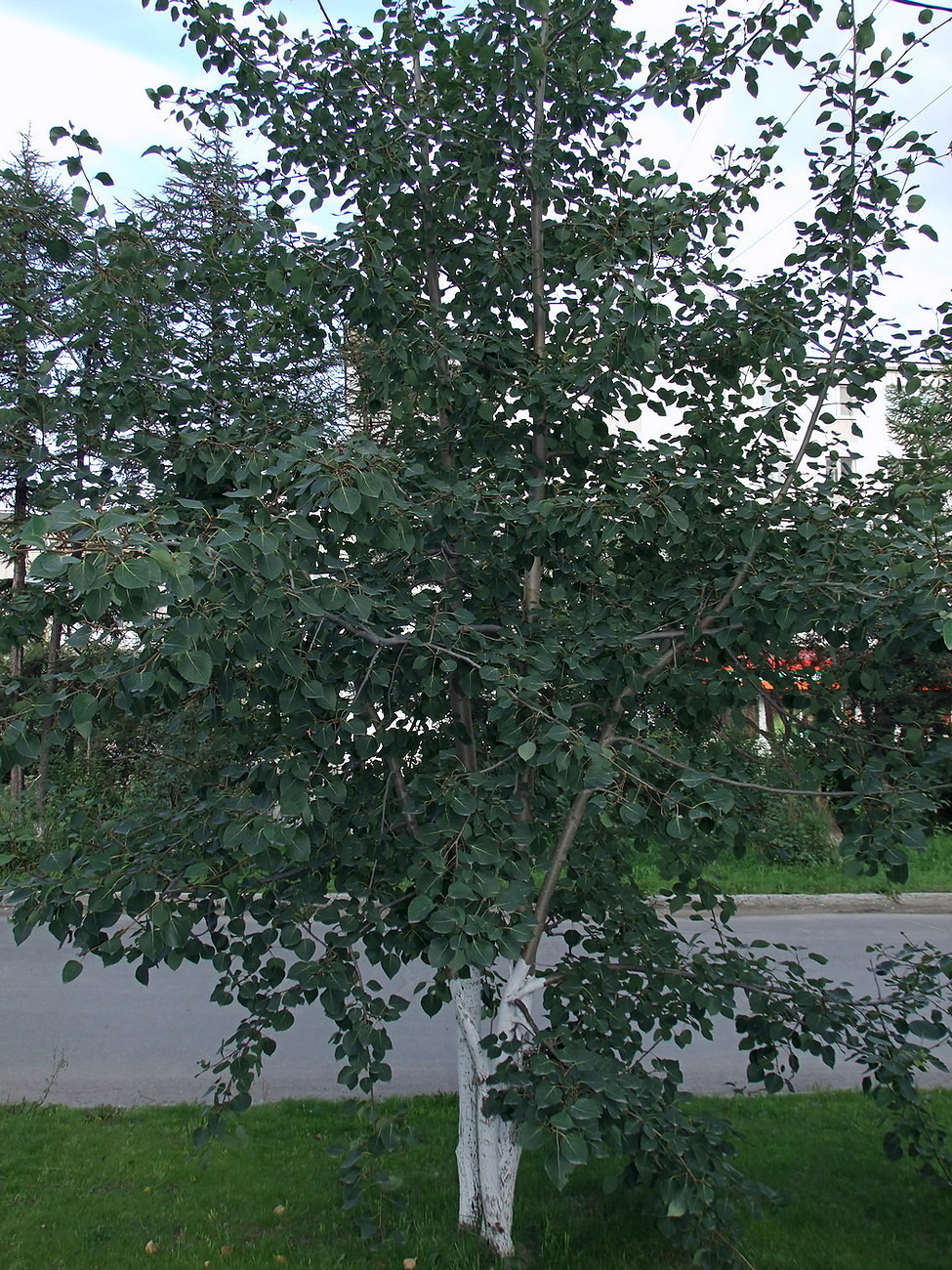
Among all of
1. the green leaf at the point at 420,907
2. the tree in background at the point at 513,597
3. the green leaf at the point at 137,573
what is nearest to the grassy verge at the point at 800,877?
the tree in background at the point at 513,597

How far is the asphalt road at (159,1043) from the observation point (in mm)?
5762

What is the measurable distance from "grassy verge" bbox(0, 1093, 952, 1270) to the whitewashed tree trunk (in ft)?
0.30

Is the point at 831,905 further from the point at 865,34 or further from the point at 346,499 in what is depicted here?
the point at 346,499

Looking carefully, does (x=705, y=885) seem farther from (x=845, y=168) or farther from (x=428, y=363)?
(x=845, y=168)

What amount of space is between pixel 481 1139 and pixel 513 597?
180 cm

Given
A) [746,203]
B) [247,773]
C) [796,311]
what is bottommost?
[247,773]

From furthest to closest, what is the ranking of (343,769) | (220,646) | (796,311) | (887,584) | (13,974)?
(13,974)
(796,311)
(343,769)
(887,584)
(220,646)

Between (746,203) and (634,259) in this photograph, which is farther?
(746,203)

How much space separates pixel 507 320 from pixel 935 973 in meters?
2.66

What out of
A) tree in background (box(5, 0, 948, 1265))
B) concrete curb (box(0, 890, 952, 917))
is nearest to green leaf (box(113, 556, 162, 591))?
tree in background (box(5, 0, 948, 1265))

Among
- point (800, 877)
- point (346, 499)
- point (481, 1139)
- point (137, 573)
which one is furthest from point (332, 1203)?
point (800, 877)

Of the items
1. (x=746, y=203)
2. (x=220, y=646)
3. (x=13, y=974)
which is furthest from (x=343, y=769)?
(x=13, y=974)

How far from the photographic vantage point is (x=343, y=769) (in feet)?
9.73

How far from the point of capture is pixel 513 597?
333 cm
